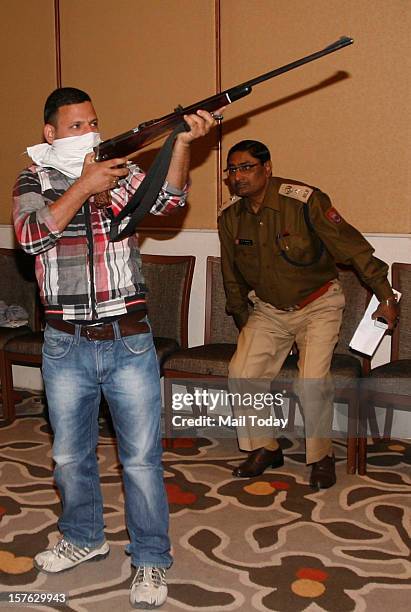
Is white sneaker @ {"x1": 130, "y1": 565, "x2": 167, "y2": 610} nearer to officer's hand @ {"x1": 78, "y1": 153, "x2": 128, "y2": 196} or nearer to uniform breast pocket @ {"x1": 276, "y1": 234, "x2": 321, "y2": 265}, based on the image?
officer's hand @ {"x1": 78, "y1": 153, "x2": 128, "y2": 196}

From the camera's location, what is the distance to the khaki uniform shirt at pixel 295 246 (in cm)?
365

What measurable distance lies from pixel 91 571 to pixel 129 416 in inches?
28.2

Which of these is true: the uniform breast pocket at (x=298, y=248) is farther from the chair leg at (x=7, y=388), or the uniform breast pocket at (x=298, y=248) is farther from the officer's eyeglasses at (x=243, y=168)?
the chair leg at (x=7, y=388)

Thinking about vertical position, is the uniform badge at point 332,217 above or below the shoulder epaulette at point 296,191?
below

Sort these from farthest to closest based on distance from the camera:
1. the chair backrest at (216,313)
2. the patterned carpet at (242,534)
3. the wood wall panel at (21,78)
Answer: the wood wall panel at (21,78) < the chair backrest at (216,313) < the patterned carpet at (242,534)

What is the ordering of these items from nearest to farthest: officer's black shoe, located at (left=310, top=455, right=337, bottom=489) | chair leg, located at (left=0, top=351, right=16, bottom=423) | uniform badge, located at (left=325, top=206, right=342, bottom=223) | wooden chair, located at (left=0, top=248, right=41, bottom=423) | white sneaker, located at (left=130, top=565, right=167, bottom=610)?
white sneaker, located at (left=130, top=565, right=167, bottom=610) → officer's black shoe, located at (left=310, top=455, right=337, bottom=489) → uniform badge, located at (left=325, top=206, right=342, bottom=223) → chair leg, located at (left=0, top=351, right=16, bottom=423) → wooden chair, located at (left=0, top=248, right=41, bottom=423)

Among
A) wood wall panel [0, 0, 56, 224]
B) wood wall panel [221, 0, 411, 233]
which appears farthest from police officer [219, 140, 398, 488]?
wood wall panel [0, 0, 56, 224]

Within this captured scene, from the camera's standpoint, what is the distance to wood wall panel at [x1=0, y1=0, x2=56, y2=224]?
202 inches

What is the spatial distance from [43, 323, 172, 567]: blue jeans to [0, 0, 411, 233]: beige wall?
223 cm

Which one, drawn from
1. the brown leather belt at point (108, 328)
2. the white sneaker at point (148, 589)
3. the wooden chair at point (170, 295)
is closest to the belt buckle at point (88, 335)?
the brown leather belt at point (108, 328)

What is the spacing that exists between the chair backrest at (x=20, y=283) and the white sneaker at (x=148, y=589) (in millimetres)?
2571

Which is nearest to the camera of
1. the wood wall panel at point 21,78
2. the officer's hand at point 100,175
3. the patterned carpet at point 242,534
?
the officer's hand at point 100,175

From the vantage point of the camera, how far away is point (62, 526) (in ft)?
8.90

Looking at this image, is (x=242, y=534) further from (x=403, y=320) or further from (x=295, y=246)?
(x=403, y=320)
